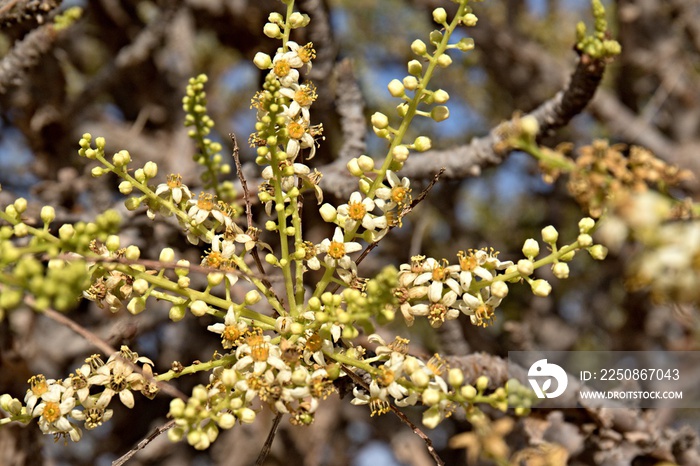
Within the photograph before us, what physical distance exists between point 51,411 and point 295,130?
0.70 metres

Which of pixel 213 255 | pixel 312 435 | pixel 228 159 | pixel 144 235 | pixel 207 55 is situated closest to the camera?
pixel 213 255

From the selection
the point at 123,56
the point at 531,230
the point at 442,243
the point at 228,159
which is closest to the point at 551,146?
the point at 531,230

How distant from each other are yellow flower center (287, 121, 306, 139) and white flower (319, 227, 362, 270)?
0.20 meters

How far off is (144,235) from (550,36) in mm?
3135

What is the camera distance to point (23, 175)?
→ 307 cm

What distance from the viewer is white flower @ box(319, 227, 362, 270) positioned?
50.8 inches

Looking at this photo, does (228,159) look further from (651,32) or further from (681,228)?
(681,228)

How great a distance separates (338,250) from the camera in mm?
1291

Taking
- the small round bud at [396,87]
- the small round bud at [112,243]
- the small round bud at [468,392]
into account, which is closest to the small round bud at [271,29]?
the small round bud at [396,87]

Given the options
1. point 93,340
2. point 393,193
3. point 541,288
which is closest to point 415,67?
point 393,193

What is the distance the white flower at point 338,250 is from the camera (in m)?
1.29

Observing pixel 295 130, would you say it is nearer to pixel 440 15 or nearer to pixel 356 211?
pixel 356 211

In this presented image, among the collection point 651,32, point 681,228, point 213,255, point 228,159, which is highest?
point 681,228

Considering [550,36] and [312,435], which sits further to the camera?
[550,36]
